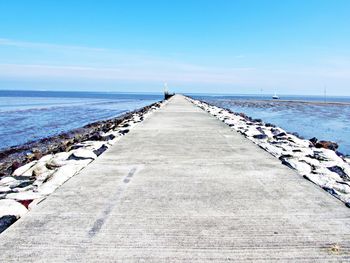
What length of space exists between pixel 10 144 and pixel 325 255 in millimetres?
12274

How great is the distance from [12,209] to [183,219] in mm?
1535

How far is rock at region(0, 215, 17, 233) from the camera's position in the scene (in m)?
3.06

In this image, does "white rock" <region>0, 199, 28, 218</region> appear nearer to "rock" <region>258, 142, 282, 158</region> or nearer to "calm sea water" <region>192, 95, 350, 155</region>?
"rock" <region>258, 142, 282, 158</region>

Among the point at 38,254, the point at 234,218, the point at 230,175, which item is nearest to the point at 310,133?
the point at 230,175

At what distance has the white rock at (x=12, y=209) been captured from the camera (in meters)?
3.30

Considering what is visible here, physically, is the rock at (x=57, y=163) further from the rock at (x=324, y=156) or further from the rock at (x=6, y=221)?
the rock at (x=324, y=156)

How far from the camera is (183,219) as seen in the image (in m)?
3.16

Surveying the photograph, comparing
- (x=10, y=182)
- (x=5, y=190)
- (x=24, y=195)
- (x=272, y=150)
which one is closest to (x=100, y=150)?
(x=10, y=182)

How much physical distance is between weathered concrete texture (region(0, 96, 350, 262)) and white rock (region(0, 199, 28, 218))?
122 millimetres

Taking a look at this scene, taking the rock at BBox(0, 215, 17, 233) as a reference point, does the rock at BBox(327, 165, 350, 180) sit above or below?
below

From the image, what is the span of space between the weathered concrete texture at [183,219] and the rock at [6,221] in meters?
0.11

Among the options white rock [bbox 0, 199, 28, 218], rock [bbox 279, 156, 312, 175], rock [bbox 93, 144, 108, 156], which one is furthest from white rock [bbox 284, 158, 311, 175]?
white rock [bbox 0, 199, 28, 218]

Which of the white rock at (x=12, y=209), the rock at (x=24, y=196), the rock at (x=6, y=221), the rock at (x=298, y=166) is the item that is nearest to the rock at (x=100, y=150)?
the rock at (x=24, y=196)

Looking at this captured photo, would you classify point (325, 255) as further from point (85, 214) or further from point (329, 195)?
point (85, 214)
